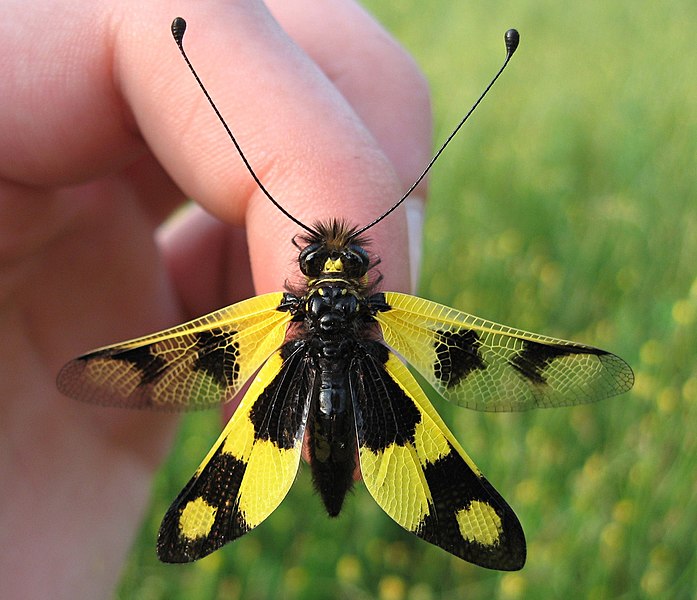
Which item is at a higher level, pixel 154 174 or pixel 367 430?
pixel 154 174

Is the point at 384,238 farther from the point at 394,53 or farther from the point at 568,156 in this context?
the point at 568,156

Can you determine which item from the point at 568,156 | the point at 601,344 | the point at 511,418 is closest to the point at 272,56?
the point at 511,418

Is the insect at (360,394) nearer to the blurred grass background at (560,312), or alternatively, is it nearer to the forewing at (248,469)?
the forewing at (248,469)

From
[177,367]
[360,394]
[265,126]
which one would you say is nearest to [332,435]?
[360,394]

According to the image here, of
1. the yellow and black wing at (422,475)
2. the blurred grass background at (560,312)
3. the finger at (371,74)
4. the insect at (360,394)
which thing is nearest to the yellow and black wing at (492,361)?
the insect at (360,394)

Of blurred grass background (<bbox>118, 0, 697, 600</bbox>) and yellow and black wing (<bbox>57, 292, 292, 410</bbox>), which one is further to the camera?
blurred grass background (<bbox>118, 0, 697, 600</bbox>)

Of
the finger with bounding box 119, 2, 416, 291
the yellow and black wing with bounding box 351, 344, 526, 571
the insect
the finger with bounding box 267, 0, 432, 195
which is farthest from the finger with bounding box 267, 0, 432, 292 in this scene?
the yellow and black wing with bounding box 351, 344, 526, 571

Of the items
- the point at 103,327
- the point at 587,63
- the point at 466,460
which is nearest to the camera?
the point at 466,460

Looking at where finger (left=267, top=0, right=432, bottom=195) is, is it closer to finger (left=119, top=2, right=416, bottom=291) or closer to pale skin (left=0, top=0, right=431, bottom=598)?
pale skin (left=0, top=0, right=431, bottom=598)
